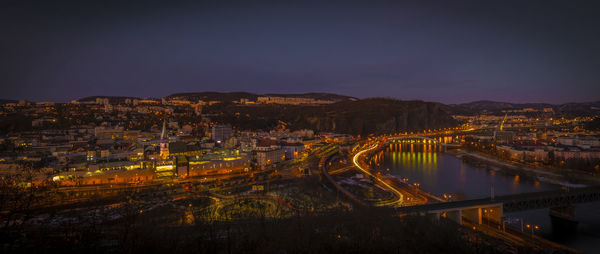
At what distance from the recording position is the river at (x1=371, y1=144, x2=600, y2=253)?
7.19m

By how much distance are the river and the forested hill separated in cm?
1362

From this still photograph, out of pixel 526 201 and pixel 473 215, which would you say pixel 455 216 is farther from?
pixel 526 201

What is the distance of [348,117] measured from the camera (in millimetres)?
36500

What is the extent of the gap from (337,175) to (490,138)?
17818 millimetres

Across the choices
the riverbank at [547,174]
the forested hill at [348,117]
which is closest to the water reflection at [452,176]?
the riverbank at [547,174]

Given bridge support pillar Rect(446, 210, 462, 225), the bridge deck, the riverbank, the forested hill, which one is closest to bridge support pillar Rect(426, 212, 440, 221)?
the bridge deck

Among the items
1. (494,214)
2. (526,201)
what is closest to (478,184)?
(526,201)

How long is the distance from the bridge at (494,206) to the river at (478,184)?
408mm

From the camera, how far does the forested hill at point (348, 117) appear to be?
32.8 m

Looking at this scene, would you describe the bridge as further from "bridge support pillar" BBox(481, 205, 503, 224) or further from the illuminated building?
the illuminated building

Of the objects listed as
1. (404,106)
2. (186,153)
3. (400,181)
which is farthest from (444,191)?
(404,106)

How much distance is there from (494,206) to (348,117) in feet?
95.1

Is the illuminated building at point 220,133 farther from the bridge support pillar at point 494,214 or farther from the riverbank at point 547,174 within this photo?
the bridge support pillar at point 494,214

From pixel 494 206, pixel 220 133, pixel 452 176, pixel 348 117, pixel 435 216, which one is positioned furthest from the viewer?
pixel 348 117
